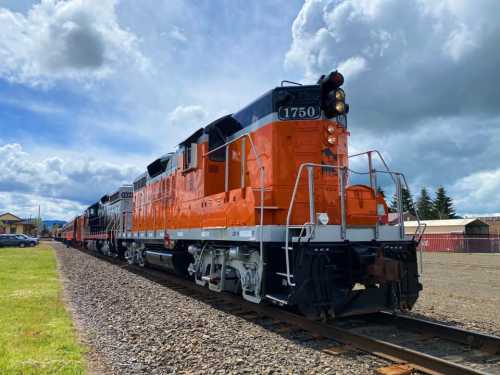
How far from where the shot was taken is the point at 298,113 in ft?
24.1

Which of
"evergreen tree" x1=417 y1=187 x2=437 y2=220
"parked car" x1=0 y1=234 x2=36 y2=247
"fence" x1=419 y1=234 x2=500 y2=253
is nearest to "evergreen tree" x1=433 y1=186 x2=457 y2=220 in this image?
"evergreen tree" x1=417 y1=187 x2=437 y2=220

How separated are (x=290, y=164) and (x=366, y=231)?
Answer: 173 cm

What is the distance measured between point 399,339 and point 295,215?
2423 mm

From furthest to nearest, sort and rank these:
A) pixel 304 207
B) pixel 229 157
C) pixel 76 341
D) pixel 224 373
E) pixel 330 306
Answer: pixel 229 157 → pixel 304 207 → pixel 330 306 → pixel 76 341 → pixel 224 373

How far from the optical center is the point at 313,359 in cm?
489

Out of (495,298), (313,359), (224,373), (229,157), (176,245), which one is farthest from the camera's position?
(176,245)

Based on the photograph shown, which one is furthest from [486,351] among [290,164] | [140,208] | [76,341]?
[140,208]

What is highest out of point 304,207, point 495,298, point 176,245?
point 304,207

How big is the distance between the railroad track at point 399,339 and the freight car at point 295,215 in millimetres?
318

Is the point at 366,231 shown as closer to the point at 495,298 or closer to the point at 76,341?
the point at 76,341

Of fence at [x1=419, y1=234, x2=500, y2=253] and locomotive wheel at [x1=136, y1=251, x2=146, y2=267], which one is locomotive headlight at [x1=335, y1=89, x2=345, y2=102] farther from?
fence at [x1=419, y1=234, x2=500, y2=253]

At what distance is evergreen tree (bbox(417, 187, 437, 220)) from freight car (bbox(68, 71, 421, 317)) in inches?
2979

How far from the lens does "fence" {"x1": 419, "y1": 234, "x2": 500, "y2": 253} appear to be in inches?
1393

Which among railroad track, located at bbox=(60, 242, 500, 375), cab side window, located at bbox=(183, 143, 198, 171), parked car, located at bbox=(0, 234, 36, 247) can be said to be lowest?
railroad track, located at bbox=(60, 242, 500, 375)
